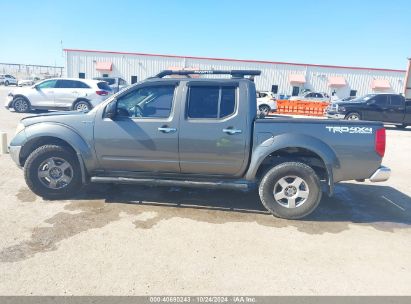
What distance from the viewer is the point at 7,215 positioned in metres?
3.89

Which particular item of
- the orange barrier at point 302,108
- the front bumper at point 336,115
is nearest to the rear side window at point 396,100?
the front bumper at point 336,115

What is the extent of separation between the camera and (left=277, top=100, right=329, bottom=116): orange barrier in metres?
20.7

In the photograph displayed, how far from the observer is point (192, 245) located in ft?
11.1

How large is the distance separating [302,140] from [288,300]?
210 centimetres

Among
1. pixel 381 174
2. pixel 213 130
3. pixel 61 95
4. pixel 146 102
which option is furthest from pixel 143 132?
pixel 61 95

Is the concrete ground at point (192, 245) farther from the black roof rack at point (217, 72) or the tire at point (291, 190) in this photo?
the black roof rack at point (217, 72)

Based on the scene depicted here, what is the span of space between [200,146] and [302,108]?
1848cm

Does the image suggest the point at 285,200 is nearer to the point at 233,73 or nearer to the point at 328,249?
the point at 328,249

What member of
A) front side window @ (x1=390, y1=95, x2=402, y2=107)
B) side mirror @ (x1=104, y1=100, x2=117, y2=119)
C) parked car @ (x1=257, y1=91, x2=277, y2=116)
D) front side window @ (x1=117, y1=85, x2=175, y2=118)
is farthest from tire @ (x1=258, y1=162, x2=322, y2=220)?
parked car @ (x1=257, y1=91, x2=277, y2=116)

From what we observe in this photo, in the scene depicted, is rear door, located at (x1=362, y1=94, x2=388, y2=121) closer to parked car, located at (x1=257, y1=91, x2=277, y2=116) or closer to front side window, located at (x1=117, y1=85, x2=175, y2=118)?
parked car, located at (x1=257, y1=91, x2=277, y2=116)

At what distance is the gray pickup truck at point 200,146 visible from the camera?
13.2ft

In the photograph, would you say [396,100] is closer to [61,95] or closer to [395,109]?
[395,109]

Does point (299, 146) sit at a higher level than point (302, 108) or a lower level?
lower

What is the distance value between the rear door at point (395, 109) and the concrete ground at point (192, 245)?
11.8 metres
